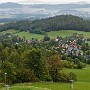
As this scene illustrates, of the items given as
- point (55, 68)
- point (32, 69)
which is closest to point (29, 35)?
point (55, 68)

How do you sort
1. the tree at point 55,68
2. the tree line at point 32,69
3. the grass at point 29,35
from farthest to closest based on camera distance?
the grass at point 29,35, the tree at point 55,68, the tree line at point 32,69

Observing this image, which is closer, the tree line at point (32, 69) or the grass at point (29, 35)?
the tree line at point (32, 69)

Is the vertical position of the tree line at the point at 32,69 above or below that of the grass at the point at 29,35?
above

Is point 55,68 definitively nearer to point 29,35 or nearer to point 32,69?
point 32,69

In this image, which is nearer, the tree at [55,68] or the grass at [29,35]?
the tree at [55,68]

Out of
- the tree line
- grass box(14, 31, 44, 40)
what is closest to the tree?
the tree line

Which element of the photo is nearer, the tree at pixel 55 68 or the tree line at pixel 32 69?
the tree line at pixel 32 69

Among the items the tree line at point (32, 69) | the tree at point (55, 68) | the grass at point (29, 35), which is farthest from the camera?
the grass at point (29, 35)

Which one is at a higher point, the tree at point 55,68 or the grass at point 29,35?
the tree at point 55,68

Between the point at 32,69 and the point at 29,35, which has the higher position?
the point at 32,69

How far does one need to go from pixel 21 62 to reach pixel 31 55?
130 inches

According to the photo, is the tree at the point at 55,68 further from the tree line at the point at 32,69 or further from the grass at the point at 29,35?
the grass at the point at 29,35

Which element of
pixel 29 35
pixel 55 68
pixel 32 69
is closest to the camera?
pixel 32 69

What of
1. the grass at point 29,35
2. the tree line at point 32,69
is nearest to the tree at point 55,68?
the tree line at point 32,69
